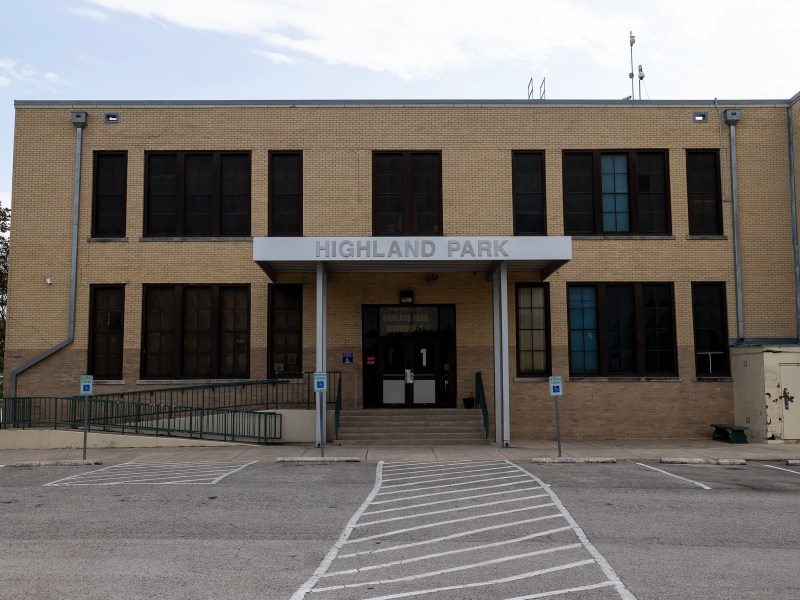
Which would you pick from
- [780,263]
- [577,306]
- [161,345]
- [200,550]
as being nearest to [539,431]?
[577,306]

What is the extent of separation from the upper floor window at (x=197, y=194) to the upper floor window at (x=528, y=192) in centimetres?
786

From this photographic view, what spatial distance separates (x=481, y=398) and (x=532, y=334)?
2.66m

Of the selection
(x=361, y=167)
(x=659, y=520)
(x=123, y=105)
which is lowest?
(x=659, y=520)

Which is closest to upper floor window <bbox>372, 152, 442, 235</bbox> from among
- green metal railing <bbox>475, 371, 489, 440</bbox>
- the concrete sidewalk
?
green metal railing <bbox>475, 371, 489, 440</bbox>

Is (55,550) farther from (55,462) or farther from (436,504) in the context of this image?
(55,462)

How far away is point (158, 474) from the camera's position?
569 inches

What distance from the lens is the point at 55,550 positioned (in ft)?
27.5

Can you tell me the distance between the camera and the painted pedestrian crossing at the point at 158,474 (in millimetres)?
13383

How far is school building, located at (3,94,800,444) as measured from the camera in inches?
871

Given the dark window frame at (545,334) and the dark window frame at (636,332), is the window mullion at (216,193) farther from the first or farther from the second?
the dark window frame at (636,332)

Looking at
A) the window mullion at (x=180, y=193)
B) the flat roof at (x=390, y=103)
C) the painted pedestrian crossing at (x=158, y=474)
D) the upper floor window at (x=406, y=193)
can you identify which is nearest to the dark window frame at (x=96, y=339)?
the window mullion at (x=180, y=193)

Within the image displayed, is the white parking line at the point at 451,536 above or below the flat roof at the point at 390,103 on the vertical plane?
below

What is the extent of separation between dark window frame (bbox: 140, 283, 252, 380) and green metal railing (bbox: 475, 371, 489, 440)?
21.3 feet

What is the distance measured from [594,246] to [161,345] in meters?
12.8
